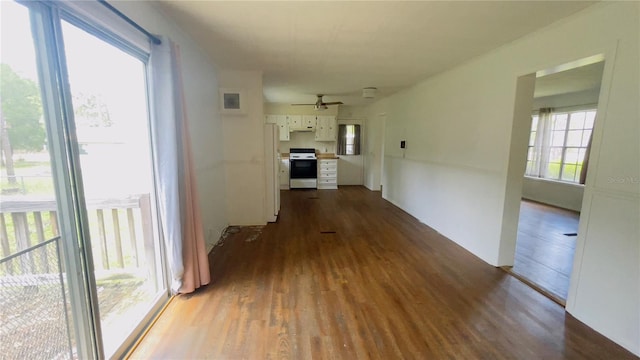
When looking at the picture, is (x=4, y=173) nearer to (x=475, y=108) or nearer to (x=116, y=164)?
(x=116, y=164)

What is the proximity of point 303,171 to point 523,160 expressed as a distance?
5.30 metres

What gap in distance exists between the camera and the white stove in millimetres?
7332

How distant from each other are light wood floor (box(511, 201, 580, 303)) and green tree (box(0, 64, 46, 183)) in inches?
149

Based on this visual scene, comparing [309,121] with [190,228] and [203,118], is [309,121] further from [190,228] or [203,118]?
[190,228]

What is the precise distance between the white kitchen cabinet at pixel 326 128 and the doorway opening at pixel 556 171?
4.45 m

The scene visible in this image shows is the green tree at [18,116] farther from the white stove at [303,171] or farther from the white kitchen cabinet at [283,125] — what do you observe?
the white kitchen cabinet at [283,125]

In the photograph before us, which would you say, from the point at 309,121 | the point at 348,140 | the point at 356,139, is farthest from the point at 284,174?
the point at 356,139

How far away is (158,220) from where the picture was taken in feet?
7.11

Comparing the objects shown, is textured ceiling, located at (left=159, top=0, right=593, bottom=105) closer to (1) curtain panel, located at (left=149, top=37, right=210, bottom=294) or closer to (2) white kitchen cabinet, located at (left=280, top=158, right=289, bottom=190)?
(1) curtain panel, located at (left=149, top=37, right=210, bottom=294)

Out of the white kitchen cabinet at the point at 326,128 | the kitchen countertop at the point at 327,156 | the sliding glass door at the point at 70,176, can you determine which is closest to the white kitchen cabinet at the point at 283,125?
the white kitchen cabinet at the point at 326,128

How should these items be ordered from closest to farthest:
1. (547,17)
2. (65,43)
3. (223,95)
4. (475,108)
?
(65,43), (547,17), (475,108), (223,95)

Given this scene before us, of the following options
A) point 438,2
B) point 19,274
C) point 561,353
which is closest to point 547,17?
point 438,2

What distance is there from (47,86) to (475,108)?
12.5 ft

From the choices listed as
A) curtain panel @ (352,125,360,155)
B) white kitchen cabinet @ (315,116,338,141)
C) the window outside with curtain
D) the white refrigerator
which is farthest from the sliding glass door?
the window outside with curtain
